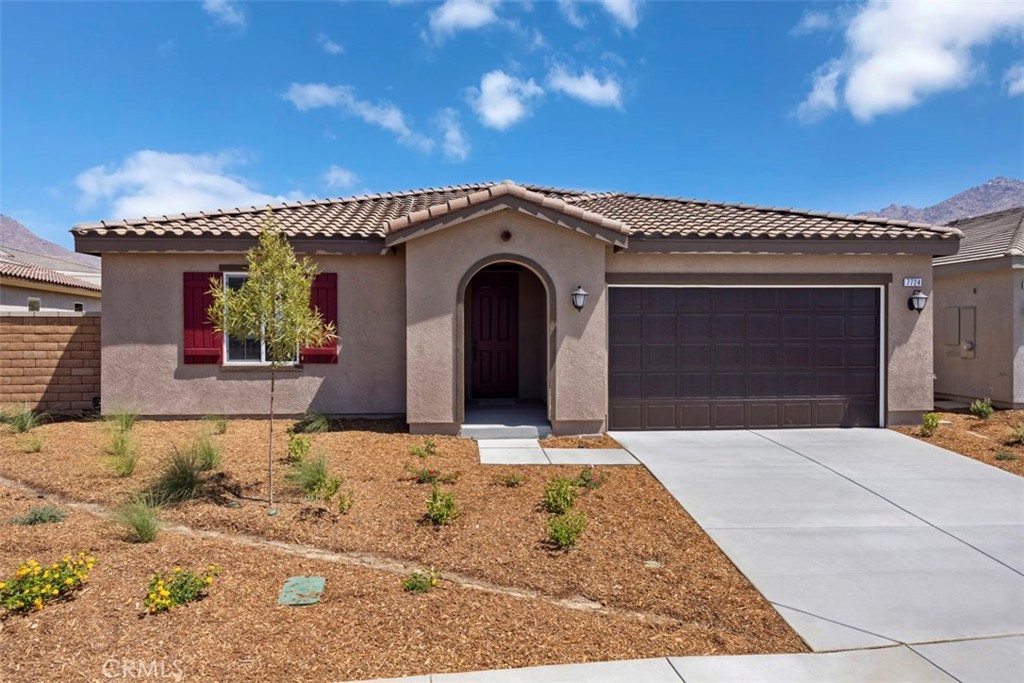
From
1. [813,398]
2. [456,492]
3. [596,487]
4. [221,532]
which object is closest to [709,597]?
[596,487]

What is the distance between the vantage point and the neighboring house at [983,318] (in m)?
12.6

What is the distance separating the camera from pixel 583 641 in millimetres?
4082

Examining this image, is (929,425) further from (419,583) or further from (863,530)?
(419,583)

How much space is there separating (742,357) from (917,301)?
10.9 ft

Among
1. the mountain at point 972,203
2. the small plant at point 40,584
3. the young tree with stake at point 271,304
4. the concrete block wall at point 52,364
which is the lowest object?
the small plant at point 40,584

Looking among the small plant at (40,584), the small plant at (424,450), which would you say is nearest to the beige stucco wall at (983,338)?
the small plant at (424,450)

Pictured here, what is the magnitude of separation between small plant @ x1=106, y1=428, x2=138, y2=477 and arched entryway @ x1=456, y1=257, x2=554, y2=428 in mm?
6217

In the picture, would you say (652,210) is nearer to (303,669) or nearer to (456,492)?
(456,492)

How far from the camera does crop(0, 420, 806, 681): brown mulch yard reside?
391 cm

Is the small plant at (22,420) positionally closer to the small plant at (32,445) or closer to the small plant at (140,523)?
the small plant at (32,445)

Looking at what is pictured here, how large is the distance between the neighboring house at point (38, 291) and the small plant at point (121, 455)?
1306 centimetres

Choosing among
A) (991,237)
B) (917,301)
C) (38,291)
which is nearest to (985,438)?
(917,301)

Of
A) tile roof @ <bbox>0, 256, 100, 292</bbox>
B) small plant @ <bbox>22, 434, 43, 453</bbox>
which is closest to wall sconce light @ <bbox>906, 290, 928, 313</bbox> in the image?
small plant @ <bbox>22, 434, 43, 453</bbox>

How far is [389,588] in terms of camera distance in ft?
15.6
